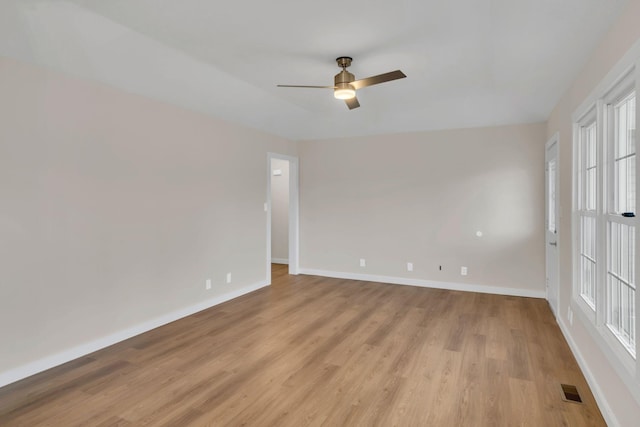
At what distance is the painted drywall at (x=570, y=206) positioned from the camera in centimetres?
187

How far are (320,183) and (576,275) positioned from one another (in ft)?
13.6

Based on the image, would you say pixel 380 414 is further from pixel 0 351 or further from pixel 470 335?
pixel 0 351

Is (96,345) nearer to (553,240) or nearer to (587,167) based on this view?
(587,167)

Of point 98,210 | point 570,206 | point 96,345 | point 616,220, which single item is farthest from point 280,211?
point 616,220

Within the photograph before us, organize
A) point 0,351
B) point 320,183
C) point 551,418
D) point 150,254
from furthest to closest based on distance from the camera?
point 320,183 → point 150,254 → point 0,351 → point 551,418

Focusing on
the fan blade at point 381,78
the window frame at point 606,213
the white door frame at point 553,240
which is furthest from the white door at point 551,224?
the fan blade at point 381,78

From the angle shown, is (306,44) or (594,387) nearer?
(594,387)

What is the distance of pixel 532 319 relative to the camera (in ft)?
13.3

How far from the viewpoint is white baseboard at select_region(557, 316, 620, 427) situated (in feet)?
6.94

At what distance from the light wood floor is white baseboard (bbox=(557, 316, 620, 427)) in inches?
2.2

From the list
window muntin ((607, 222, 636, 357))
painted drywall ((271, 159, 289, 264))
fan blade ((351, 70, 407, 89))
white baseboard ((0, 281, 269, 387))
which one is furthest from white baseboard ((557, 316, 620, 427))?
painted drywall ((271, 159, 289, 264))

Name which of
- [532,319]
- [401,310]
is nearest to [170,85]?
[401,310]

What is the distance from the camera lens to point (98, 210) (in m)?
3.27

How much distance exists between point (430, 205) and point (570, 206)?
Result: 238 cm
